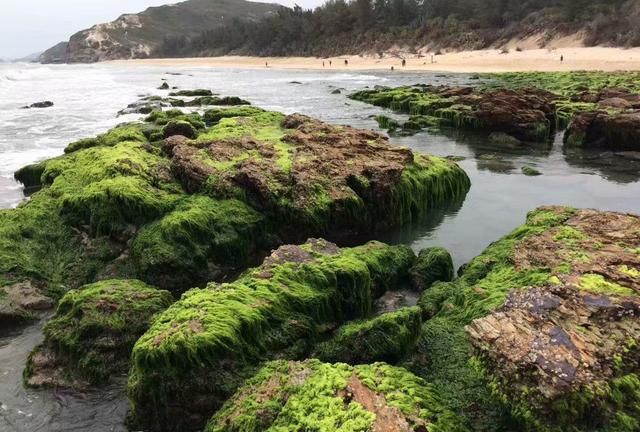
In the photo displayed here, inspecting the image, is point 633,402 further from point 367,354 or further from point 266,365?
point 266,365

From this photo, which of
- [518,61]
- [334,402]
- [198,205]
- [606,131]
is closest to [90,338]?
[334,402]

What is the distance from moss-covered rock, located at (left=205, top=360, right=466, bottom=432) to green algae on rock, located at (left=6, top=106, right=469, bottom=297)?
2988 mm

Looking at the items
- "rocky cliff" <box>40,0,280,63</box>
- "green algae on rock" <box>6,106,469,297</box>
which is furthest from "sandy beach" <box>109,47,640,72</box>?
"rocky cliff" <box>40,0,280,63</box>

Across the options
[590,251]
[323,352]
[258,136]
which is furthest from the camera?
[258,136]

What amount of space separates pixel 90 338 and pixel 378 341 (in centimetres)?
284

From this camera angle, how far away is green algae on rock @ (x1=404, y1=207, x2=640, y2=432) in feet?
11.0

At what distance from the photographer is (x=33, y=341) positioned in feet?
18.4

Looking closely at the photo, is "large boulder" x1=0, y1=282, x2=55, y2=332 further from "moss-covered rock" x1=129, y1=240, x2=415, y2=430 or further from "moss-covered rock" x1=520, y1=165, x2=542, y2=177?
"moss-covered rock" x1=520, y1=165, x2=542, y2=177

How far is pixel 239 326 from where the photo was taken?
4.63 meters

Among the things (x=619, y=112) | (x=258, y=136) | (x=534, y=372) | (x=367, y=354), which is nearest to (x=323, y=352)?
(x=367, y=354)

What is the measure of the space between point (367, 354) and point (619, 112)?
44.5 feet

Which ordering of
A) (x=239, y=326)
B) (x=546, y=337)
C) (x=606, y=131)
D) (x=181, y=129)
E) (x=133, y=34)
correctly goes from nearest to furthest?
(x=546, y=337) → (x=239, y=326) → (x=181, y=129) → (x=606, y=131) → (x=133, y=34)

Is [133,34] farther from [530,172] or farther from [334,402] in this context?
[334,402]

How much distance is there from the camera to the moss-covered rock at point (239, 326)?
425 cm
